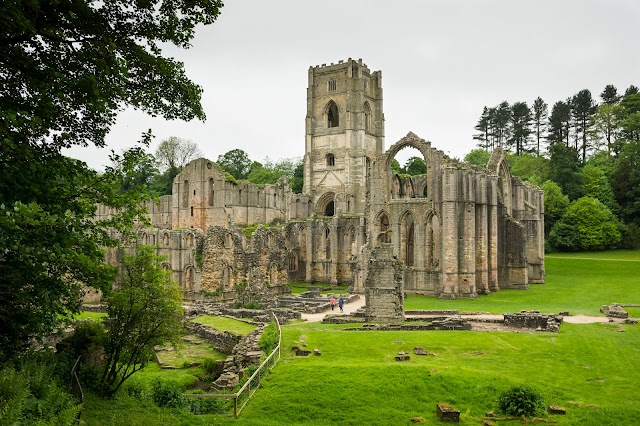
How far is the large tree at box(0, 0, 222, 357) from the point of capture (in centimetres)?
903

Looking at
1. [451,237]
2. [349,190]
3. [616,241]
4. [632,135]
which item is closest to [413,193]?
[349,190]

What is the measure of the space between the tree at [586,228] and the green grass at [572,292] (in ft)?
9.02

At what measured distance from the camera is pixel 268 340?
21.3 meters

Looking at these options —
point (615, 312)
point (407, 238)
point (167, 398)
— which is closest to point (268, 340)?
point (167, 398)

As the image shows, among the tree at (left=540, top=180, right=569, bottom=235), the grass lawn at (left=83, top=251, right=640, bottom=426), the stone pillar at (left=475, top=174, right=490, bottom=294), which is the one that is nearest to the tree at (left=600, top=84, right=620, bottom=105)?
the tree at (left=540, top=180, right=569, bottom=235)

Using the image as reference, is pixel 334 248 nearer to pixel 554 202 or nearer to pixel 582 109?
pixel 554 202

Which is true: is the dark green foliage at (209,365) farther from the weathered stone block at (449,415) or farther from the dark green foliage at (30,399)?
the dark green foliage at (30,399)

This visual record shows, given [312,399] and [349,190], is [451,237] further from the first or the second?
[312,399]

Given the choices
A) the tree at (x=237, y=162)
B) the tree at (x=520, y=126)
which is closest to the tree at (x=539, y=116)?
the tree at (x=520, y=126)

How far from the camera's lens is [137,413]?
11.6 meters

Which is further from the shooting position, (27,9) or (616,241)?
(616,241)

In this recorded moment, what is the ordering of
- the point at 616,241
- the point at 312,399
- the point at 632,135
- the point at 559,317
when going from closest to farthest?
1. the point at 312,399
2. the point at 559,317
3. the point at 616,241
4. the point at 632,135

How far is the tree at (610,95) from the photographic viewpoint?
271 ft

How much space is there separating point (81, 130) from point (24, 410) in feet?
19.3
